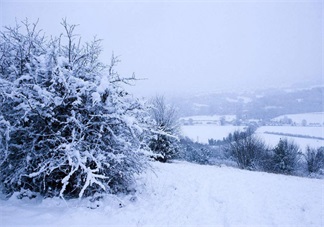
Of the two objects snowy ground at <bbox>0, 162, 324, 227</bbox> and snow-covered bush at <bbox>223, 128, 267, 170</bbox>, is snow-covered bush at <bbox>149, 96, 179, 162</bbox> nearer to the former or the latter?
snow-covered bush at <bbox>223, 128, 267, 170</bbox>

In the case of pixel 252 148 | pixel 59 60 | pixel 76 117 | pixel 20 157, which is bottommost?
pixel 252 148

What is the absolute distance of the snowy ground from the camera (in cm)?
422

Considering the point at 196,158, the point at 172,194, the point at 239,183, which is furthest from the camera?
the point at 196,158

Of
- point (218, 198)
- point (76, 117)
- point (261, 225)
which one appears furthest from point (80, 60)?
point (261, 225)

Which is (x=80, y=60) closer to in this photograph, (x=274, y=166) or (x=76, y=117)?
(x=76, y=117)

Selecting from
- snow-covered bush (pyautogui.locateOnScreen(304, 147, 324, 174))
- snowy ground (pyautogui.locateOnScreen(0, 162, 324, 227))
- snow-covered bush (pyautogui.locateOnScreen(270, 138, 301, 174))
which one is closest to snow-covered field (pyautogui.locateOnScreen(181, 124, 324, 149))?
snow-covered bush (pyautogui.locateOnScreen(304, 147, 324, 174))

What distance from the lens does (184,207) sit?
17.8ft

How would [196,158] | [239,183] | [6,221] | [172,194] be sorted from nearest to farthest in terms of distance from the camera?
[6,221], [172,194], [239,183], [196,158]

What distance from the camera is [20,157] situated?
5047mm

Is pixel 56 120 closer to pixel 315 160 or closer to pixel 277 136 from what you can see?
pixel 315 160

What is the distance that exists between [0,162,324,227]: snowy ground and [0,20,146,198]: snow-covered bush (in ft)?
1.68

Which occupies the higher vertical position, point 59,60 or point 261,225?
point 59,60

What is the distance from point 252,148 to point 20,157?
97.8 feet

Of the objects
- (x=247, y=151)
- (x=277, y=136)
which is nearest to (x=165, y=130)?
(x=247, y=151)
